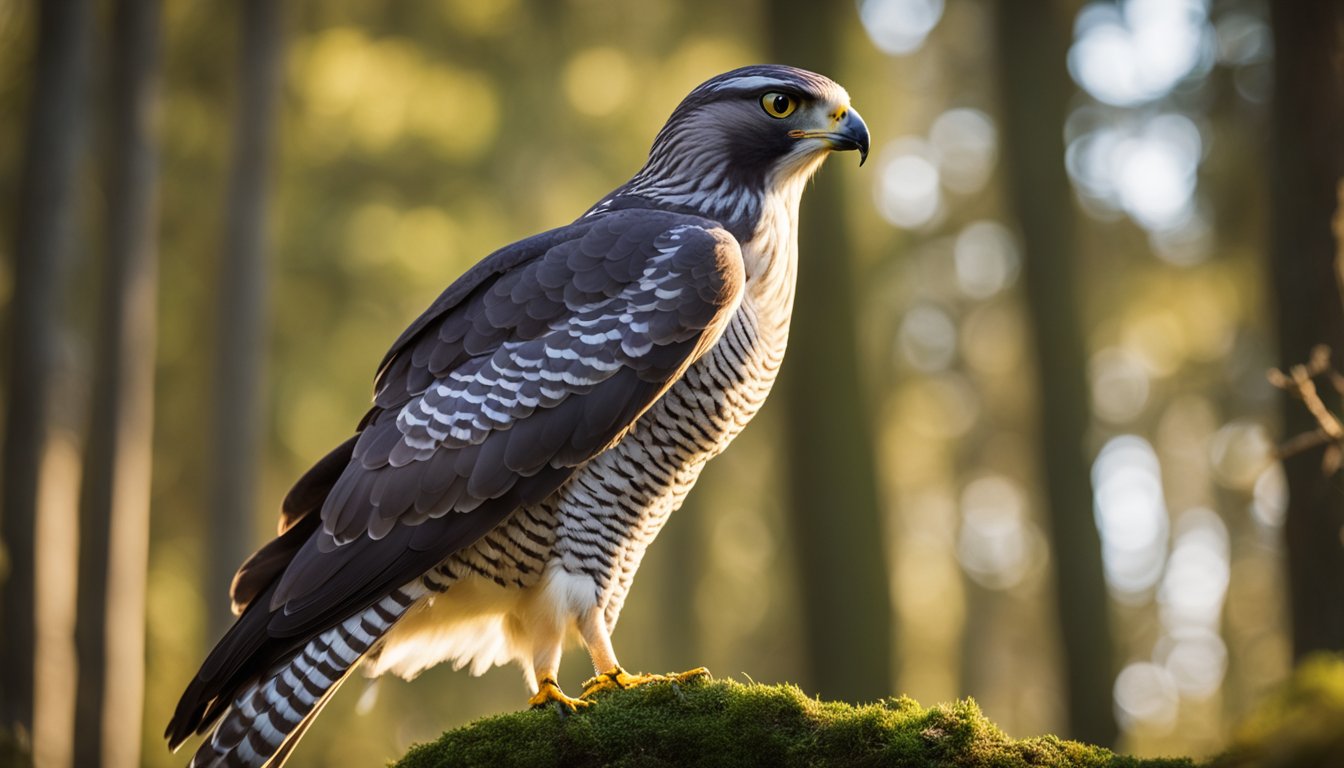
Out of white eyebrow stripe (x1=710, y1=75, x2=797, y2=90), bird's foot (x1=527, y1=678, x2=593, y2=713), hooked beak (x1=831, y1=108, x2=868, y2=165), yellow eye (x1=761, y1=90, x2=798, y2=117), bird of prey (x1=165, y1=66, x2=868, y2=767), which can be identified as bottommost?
bird's foot (x1=527, y1=678, x2=593, y2=713)

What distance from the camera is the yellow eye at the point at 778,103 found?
5723mm

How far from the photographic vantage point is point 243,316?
12484 mm

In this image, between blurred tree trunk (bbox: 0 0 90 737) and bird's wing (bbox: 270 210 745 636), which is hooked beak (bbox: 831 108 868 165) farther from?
blurred tree trunk (bbox: 0 0 90 737)

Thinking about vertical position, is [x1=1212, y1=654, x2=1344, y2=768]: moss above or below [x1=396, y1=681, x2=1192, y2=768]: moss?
above

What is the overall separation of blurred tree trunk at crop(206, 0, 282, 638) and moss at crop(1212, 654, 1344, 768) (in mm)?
10469

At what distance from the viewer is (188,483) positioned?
16.8m

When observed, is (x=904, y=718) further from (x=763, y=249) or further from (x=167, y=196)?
(x=167, y=196)

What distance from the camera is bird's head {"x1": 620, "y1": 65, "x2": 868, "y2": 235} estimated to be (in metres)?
5.69

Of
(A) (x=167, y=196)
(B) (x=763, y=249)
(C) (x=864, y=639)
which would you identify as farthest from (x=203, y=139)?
(B) (x=763, y=249)

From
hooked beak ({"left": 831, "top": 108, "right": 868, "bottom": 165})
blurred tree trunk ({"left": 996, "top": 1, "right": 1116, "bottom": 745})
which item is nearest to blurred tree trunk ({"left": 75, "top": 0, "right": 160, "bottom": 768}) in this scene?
hooked beak ({"left": 831, "top": 108, "right": 868, "bottom": 165})

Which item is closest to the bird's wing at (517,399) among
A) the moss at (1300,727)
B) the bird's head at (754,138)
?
the bird's head at (754,138)

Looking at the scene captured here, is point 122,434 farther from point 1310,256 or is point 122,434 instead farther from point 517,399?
point 1310,256

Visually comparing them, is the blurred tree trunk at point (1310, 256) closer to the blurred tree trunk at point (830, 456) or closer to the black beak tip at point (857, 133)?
the black beak tip at point (857, 133)

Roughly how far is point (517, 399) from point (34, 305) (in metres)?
6.97
